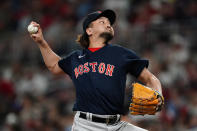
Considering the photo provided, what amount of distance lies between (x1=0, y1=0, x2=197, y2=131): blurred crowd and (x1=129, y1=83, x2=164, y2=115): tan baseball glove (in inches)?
117

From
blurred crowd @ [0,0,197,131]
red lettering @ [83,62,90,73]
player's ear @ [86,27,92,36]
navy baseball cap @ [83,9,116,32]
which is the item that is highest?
navy baseball cap @ [83,9,116,32]

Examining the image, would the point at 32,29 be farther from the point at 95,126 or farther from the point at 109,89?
the point at 95,126

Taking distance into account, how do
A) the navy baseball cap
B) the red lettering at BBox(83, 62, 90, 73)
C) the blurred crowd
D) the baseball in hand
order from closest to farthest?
the red lettering at BBox(83, 62, 90, 73), the navy baseball cap, the baseball in hand, the blurred crowd

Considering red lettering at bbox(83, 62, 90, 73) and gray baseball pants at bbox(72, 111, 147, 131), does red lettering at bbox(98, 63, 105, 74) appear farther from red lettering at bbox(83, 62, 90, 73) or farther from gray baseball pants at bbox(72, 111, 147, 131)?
gray baseball pants at bbox(72, 111, 147, 131)

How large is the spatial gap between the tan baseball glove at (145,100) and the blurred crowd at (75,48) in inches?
117

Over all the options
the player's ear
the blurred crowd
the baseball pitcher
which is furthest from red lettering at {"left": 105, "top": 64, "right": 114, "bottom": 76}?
the blurred crowd

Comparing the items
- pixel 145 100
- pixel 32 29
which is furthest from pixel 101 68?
pixel 32 29

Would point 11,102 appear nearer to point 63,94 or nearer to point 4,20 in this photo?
point 63,94

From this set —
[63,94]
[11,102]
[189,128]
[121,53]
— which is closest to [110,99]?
[121,53]

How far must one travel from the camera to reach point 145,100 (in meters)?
3.52

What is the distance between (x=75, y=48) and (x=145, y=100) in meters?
5.18

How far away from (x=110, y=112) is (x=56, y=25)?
643 centimetres

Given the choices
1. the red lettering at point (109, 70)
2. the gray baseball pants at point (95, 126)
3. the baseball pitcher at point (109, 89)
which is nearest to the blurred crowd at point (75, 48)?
the gray baseball pants at point (95, 126)

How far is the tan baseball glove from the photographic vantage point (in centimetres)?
351
